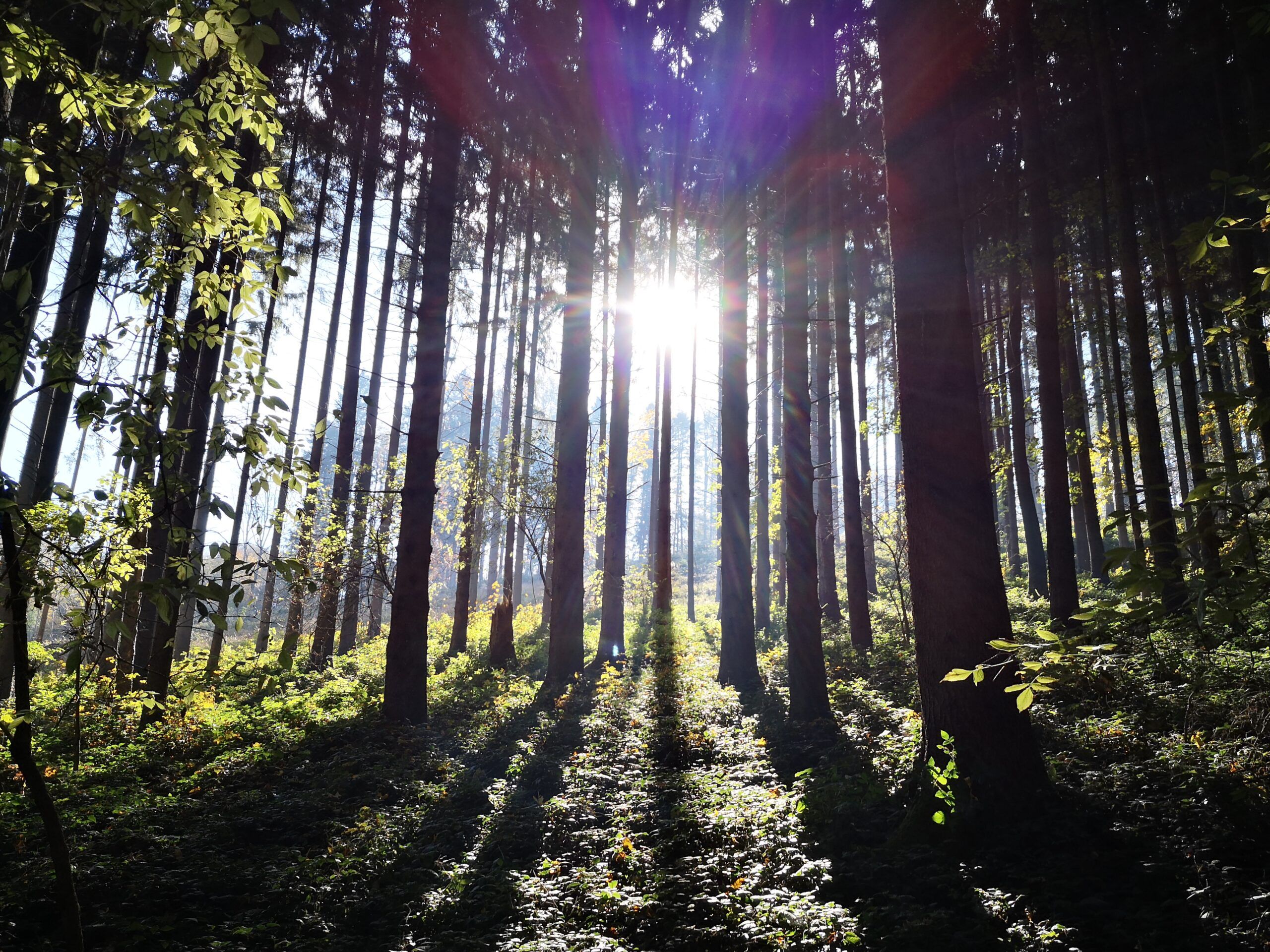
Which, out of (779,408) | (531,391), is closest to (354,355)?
(531,391)

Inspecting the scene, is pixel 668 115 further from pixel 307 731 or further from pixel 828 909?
pixel 828 909

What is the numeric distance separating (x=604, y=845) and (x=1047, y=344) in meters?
10.5

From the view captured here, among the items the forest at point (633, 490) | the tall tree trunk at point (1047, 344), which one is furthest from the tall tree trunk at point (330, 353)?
the tall tree trunk at point (1047, 344)

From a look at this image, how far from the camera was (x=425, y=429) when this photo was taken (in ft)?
30.5

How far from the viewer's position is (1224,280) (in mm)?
15203

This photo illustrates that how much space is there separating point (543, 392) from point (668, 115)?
2343 cm

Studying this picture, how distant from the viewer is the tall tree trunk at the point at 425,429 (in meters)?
9.00

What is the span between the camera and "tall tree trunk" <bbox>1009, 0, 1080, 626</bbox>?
34.1 ft

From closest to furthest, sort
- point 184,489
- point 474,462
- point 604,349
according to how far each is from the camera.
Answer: point 184,489 → point 474,462 → point 604,349

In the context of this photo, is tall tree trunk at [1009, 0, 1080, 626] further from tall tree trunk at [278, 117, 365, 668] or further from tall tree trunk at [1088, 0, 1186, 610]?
tall tree trunk at [278, 117, 365, 668]

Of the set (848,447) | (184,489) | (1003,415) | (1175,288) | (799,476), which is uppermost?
(1175,288)

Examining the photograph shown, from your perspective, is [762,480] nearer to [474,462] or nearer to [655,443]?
[474,462]

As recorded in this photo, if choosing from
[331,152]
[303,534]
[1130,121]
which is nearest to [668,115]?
[331,152]

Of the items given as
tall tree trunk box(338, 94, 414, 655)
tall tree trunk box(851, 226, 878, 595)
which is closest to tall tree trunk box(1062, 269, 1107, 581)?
tall tree trunk box(851, 226, 878, 595)
